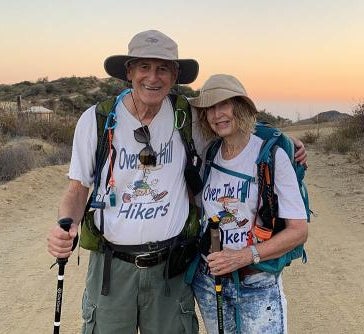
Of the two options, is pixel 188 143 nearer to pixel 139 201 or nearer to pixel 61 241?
pixel 139 201

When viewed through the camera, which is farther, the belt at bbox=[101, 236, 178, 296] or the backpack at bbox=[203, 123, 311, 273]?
the belt at bbox=[101, 236, 178, 296]

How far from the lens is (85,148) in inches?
110

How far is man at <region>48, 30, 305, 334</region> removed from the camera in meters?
2.77

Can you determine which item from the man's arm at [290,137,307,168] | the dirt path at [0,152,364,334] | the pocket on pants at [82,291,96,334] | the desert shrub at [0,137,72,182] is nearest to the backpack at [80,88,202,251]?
the pocket on pants at [82,291,96,334]

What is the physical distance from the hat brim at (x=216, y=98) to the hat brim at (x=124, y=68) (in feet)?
0.79

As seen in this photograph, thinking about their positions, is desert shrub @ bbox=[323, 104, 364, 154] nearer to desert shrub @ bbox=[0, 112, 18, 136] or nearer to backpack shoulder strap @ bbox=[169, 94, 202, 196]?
desert shrub @ bbox=[0, 112, 18, 136]

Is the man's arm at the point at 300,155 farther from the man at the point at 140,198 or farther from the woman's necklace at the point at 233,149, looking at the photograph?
the man at the point at 140,198

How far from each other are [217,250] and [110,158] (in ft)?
2.26

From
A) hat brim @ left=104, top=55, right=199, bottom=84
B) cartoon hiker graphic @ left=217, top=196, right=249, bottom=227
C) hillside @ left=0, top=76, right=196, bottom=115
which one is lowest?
hillside @ left=0, top=76, right=196, bottom=115

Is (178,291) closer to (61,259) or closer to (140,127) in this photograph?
(61,259)

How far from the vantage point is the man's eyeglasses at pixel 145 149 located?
2.74 meters

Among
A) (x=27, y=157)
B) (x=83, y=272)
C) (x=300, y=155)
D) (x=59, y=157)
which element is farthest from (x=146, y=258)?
(x=59, y=157)

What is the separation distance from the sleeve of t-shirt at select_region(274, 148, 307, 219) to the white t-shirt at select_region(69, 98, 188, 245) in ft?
1.66

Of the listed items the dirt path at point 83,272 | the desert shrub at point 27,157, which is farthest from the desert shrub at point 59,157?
the dirt path at point 83,272
